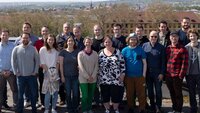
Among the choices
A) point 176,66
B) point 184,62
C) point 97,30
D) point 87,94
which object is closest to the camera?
point 184,62

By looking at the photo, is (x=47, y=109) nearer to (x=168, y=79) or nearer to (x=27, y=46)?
(x=27, y=46)

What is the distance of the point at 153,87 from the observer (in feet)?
23.3

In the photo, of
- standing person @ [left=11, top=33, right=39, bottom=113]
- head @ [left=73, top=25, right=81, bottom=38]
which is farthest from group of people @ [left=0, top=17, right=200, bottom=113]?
head @ [left=73, top=25, right=81, bottom=38]

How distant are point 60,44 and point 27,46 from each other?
2.25 feet

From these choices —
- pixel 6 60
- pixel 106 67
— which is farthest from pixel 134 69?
pixel 6 60

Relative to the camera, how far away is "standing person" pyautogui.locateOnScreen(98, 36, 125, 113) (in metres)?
6.74

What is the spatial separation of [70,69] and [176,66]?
1.93m

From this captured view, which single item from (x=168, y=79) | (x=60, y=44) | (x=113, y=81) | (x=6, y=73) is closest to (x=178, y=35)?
(x=168, y=79)

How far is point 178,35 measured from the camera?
682 cm

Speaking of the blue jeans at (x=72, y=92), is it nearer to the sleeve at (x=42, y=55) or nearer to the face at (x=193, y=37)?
the sleeve at (x=42, y=55)

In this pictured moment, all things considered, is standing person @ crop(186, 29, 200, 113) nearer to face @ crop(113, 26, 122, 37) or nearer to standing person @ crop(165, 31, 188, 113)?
standing person @ crop(165, 31, 188, 113)

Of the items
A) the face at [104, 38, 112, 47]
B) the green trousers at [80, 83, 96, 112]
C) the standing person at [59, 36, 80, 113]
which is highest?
the face at [104, 38, 112, 47]

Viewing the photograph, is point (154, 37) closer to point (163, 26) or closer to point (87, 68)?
point (163, 26)

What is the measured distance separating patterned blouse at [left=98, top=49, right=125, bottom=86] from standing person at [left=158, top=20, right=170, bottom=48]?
0.90 meters
